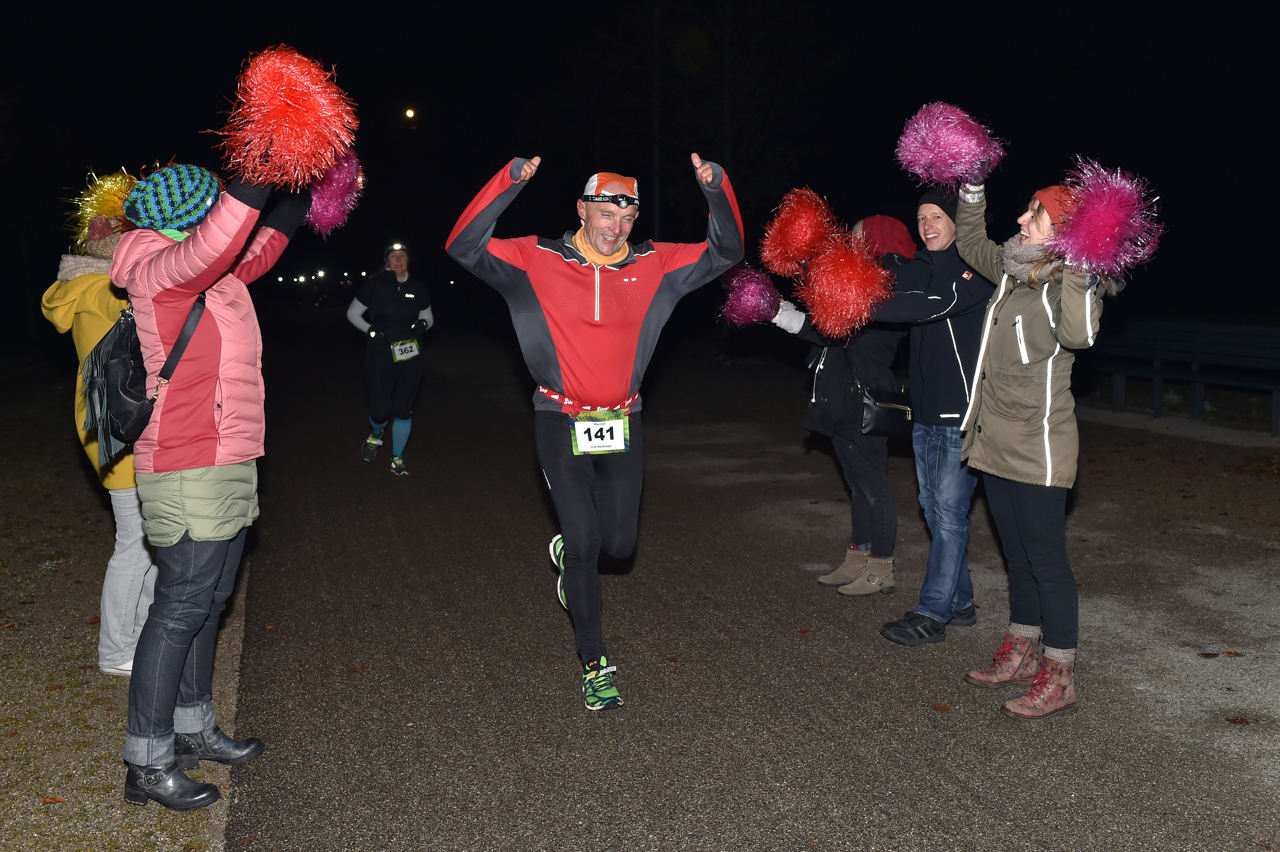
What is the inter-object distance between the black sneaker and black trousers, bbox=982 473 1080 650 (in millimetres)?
789

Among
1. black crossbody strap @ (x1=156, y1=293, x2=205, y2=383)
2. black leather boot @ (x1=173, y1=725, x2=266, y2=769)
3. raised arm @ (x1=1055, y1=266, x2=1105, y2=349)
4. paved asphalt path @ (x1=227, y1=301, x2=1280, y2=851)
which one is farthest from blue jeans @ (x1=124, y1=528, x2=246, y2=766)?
raised arm @ (x1=1055, y1=266, x2=1105, y2=349)

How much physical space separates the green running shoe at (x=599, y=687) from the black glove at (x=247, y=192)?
245 centimetres

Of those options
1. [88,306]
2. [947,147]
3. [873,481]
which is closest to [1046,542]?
[873,481]

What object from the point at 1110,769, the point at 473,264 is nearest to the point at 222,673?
the point at 473,264

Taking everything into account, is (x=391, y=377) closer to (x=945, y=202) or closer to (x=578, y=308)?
(x=578, y=308)

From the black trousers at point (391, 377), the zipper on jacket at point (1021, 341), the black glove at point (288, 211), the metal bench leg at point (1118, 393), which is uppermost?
the black glove at point (288, 211)

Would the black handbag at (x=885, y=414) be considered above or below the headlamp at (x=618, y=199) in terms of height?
below

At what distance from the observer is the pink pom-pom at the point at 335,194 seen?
14.1ft

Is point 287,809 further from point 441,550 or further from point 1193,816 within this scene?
point 441,550

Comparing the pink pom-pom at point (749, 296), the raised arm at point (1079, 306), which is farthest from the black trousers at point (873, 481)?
the raised arm at point (1079, 306)

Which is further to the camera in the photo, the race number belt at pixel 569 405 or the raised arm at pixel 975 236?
the raised arm at pixel 975 236

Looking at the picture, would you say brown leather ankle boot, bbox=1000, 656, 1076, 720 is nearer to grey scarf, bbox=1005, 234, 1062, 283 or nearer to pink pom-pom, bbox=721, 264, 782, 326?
grey scarf, bbox=1005, 234, 1062, 283

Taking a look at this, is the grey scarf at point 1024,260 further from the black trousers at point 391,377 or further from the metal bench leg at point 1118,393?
the metal bench leg at point 1118,393

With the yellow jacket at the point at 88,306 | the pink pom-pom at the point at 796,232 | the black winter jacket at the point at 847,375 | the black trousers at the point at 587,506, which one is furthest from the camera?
the black winter jacket at the point at 847,375
